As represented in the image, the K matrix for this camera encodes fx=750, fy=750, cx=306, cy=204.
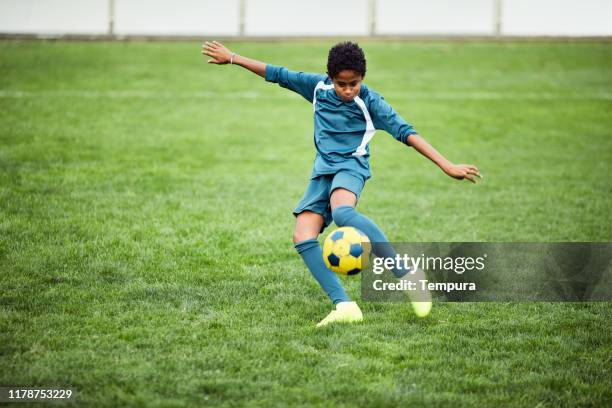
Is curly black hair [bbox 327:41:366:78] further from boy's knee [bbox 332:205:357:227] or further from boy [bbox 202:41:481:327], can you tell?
boy's knee [bbox 332:205:357:227]

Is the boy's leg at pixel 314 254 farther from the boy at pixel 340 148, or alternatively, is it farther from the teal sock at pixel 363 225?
the teal sock at pixel 363 225

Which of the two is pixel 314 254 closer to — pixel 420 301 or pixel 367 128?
pixel 420 301

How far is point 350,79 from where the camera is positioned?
4.95 m

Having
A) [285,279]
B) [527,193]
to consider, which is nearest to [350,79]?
[285,279]

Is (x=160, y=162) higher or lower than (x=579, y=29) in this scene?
lower

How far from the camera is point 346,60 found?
4891mm

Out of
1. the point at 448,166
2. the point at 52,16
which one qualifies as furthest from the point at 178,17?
the point at 448,166

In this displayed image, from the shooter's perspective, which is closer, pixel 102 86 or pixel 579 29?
pixel 102 86

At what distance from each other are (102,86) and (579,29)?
12.8 metres

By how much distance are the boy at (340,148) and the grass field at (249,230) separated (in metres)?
0.35

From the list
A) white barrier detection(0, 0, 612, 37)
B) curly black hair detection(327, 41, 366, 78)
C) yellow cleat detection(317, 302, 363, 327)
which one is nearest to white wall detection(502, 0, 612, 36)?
white barrier detection(0, 0, 612, 37)

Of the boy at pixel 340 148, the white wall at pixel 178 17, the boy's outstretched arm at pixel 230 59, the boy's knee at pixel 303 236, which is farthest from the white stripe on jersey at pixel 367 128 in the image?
the white wall at pixel 178 17

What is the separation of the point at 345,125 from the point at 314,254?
0.93 metres

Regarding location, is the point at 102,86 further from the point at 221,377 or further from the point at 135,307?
the point at 221,377
